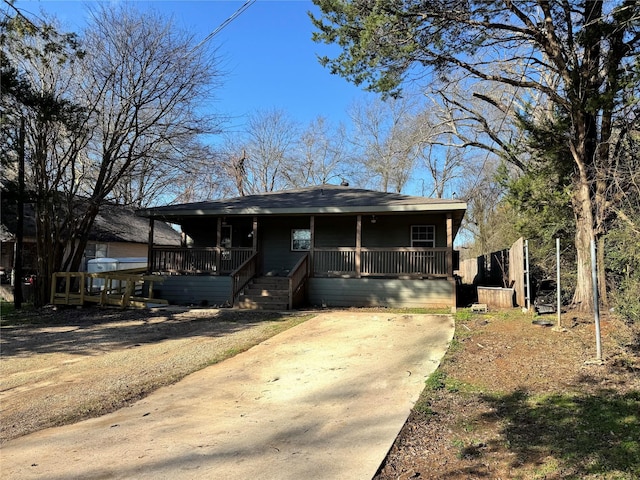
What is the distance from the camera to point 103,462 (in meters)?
3.42

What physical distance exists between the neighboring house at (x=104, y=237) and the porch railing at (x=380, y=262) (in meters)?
8.95

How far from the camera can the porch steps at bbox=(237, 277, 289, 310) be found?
505 inches

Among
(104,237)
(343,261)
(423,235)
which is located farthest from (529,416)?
(104,237)

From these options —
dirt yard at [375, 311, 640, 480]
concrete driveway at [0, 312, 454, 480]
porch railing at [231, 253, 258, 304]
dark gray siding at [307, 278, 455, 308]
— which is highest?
porch railing at [231, 253, 258, 304]

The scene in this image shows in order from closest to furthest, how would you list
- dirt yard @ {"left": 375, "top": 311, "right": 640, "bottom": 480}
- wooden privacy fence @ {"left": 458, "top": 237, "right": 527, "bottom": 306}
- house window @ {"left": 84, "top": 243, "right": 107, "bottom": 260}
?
dirt yard @ {"left": 375, "top": 311, "right": 640, "bottom": 480}
wooden privacy fence @ {"left": 458, "top": 237, "right": 527, "bottom": 306}
house window @ {"left": 84, "top": 243, "right": 107, "bottom": 260}

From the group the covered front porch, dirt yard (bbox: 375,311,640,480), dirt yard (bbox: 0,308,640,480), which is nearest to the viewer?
dirt yard (bbox: 375,311,640,480)

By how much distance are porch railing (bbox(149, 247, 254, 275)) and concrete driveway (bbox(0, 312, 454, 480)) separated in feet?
27.6

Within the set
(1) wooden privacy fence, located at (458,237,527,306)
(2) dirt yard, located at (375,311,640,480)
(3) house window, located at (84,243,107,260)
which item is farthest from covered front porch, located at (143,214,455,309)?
(3) house window, located at (84,243,107,260)

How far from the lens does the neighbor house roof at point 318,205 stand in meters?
13.3

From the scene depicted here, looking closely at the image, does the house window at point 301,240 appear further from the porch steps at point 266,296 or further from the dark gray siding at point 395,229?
the porch steps at point 266,296

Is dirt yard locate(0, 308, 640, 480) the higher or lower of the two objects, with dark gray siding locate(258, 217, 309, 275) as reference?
lower

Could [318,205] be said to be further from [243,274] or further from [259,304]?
[259,304]

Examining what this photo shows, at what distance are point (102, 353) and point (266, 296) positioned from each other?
5858 mm

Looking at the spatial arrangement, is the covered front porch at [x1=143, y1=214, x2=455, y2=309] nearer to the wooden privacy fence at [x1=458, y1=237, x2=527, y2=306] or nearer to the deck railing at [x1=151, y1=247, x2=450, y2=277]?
the deck railing at [x1=151, y1=247, x2=450, y2=277]
